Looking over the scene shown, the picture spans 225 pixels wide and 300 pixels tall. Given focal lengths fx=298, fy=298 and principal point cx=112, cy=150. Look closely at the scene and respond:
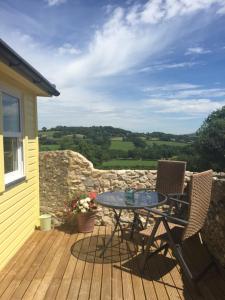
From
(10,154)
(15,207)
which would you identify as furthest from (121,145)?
(15,207)

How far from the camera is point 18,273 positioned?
357 cm

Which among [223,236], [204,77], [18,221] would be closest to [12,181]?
[18,221]

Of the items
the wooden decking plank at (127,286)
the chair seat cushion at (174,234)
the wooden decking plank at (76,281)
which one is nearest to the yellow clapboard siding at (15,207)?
the wooden decking plank at (76,281)

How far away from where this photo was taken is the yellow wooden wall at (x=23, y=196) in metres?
3.81

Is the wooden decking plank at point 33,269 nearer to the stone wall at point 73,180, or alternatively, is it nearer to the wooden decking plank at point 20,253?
the wooden decking plank at point 20,253

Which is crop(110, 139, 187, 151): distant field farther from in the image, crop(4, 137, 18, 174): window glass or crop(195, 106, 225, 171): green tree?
crop(4, 137, 18, 174): window glass

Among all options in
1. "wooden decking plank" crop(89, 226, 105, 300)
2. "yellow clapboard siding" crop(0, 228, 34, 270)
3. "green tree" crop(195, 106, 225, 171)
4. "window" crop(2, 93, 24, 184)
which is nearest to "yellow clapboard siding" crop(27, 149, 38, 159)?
"window" crop(2, 93, 24, 184)

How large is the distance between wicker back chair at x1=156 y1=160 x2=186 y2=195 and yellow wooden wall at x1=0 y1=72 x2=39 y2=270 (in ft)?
7.09

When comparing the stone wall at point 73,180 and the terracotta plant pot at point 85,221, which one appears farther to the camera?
the stone wall at point 73,180

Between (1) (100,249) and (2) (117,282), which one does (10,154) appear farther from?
(2) (117,282)

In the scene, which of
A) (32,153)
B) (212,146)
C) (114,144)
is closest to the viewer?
(32,153)

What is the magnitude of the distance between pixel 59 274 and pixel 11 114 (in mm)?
2313

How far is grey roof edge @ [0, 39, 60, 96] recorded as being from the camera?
289 cm

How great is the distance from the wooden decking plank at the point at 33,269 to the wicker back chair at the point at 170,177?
1964 mm
